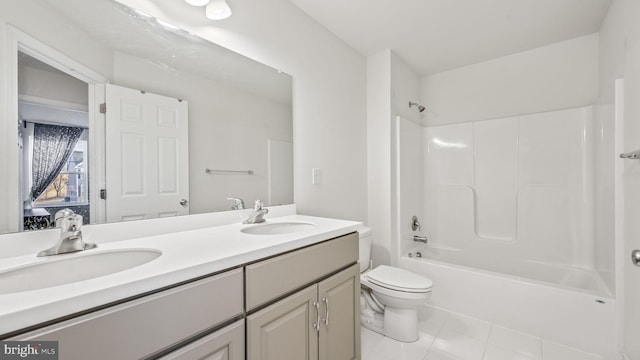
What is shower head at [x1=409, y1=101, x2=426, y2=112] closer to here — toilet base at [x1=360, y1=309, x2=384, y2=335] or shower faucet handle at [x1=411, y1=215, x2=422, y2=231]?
shower faucet handle at [x1=411, y1=215, x2=422, y2=231]

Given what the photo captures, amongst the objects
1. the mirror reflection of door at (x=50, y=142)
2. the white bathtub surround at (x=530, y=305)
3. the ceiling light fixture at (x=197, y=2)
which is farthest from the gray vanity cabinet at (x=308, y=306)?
the ceiling light fixture at (x=197, y=2)

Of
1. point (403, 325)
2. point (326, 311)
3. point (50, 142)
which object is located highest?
point (50, 142)

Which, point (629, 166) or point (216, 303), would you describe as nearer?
point (216, 303)

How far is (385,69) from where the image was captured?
8.03 ft

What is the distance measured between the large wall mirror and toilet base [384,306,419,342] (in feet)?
4.04

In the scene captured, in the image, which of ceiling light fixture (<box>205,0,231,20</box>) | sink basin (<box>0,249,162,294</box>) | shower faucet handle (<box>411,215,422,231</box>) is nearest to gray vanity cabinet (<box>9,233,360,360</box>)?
sink basin (<box>0,249,162,294</box>)

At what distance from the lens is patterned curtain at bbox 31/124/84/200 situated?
0.89m

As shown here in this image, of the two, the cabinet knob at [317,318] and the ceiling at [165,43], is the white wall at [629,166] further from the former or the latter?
the ceiling at [165,43]

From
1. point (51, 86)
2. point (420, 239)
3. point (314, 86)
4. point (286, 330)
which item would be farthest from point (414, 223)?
point (51, 86)

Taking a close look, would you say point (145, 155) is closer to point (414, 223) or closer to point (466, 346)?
point (466, 346)

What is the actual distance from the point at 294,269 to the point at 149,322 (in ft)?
1.64

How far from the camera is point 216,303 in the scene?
79 centimetres

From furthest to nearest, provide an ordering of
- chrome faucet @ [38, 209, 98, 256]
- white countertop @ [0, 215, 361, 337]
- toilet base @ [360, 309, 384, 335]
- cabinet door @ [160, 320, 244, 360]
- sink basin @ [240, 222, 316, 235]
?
toilet base @ [360, 309, 384, 335] < sink basin @ [240, 222, 316, 235] < chrome faucet @ [38, 209, 98, 256] < cabinet door @ [160, 320, 244, 360] < white countertop @ [0, 215, 361, 337]

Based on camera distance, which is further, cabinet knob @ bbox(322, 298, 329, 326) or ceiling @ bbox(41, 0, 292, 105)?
cabinet knob @ bbox(322, 298, 329, 326)
